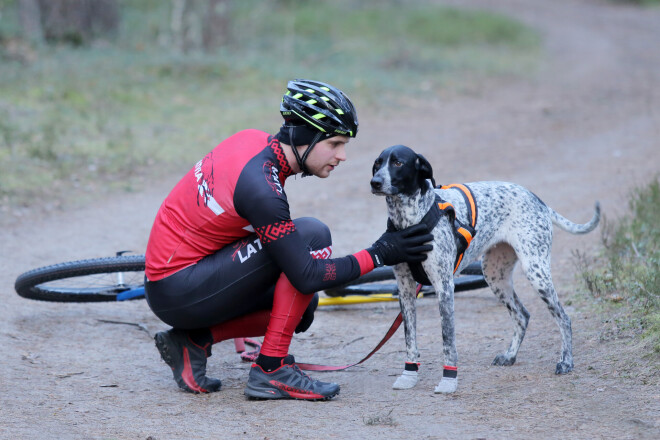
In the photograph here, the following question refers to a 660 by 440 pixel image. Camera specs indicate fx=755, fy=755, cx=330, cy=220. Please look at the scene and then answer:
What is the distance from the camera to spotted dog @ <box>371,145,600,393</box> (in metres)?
3.78

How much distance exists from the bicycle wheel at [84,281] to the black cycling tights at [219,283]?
1.15 m

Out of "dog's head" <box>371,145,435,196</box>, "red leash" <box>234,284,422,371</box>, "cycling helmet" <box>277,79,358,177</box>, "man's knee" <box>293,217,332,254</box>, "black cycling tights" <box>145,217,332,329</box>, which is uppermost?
"cycling helmet" <box>277,79,358,177</box>

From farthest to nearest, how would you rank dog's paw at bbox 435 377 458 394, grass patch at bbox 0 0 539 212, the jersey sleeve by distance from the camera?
grass patch at bbox 0 0 539 212 < dog's paw at bbox 435 377 458 394 < the jersey sleeve

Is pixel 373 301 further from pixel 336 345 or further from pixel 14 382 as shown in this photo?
pixel 14 382

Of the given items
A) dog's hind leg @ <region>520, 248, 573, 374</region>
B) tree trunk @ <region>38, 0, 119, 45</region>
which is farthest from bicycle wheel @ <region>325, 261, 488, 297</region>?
tree trunk @ <region>38, 0, 119, 45</region>

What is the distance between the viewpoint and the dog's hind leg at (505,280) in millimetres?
4391

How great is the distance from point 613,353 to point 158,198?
5178 mm

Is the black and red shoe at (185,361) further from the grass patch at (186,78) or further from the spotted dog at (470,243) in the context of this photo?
the grass patch at (186,78)

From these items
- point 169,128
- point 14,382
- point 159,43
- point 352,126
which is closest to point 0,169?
point 169,128

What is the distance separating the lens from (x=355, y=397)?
158 inches

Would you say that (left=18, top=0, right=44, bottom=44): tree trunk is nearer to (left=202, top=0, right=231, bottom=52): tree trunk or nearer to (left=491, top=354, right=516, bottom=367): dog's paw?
(left=202, top=0, right=231, bottom=52): tree trunk

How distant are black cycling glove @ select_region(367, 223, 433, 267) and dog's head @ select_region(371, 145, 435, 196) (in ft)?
0.67

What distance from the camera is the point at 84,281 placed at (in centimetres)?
550

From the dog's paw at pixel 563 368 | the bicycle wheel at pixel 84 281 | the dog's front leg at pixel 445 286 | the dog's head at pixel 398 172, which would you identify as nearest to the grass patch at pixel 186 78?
the bicycle wheel at pixel 84 281
